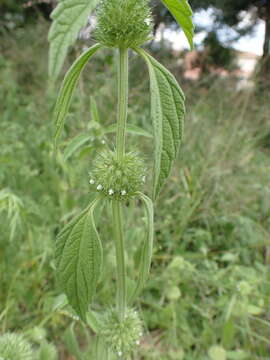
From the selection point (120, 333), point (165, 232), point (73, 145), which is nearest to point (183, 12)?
point (73, 145)

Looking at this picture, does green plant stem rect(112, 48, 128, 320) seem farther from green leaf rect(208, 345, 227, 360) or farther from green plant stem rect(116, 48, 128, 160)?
green leaf rect(208, 345, 227, 360)

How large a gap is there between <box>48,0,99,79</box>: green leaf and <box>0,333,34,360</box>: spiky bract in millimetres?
707

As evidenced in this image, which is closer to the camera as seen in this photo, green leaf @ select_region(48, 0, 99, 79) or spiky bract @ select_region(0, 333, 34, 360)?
green leaf @ select_region(48, 0, 99, 79)

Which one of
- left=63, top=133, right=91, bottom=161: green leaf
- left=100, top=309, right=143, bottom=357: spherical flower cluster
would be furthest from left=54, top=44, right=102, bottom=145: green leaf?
left=100, top=309, right=143, bottom=357: spherical flower cluster

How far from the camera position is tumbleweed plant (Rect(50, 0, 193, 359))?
1.73ft

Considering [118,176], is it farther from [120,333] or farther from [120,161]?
[120,333]

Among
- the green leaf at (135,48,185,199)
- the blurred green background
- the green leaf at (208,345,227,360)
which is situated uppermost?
the green leaf at (135,48,185,199)

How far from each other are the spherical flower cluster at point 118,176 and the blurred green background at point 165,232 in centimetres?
24

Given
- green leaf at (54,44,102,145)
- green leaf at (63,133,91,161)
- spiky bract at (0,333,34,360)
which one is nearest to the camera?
green leaf at (54,44,102,145)

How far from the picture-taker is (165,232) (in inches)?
78.2

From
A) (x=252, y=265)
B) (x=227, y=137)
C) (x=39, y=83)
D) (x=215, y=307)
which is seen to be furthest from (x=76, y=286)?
(x=39, y=83)

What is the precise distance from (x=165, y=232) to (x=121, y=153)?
4.43 feet

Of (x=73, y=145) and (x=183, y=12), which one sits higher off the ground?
(x=183, y=12)

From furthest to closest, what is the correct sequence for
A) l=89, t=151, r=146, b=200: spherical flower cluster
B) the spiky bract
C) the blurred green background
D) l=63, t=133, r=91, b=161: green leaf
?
the blurred green background < l=63, t=133, r=91, b=161: green leaf < the spiky bract < l=89, t=151, r=146, b=200: spherical flower cluster
